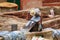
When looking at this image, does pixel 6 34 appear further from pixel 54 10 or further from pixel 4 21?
pixel 54 10

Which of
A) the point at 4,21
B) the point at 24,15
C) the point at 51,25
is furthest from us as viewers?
the point at 24,15

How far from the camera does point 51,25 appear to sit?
7734mm

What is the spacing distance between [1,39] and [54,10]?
14.0 feet

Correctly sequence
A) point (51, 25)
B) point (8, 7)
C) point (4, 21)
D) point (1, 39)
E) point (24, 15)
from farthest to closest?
point (8, 7) < point (24, 15) < point (4, 21) < point (51, 25) < point (1, 39)

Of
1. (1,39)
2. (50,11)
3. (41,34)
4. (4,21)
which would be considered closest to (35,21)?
(41,34)

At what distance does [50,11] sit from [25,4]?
5.49 ft

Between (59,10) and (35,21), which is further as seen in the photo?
(59,10)

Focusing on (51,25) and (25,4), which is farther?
(25,4)

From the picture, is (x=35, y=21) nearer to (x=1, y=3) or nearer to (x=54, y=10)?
(x=54, y=10)

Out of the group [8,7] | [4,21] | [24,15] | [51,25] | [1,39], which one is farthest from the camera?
[8,7]

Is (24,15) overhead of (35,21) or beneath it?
beneath

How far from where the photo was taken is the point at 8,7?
1011cm

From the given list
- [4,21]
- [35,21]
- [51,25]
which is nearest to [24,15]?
[4,21]

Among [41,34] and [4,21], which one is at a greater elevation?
[41,34]
